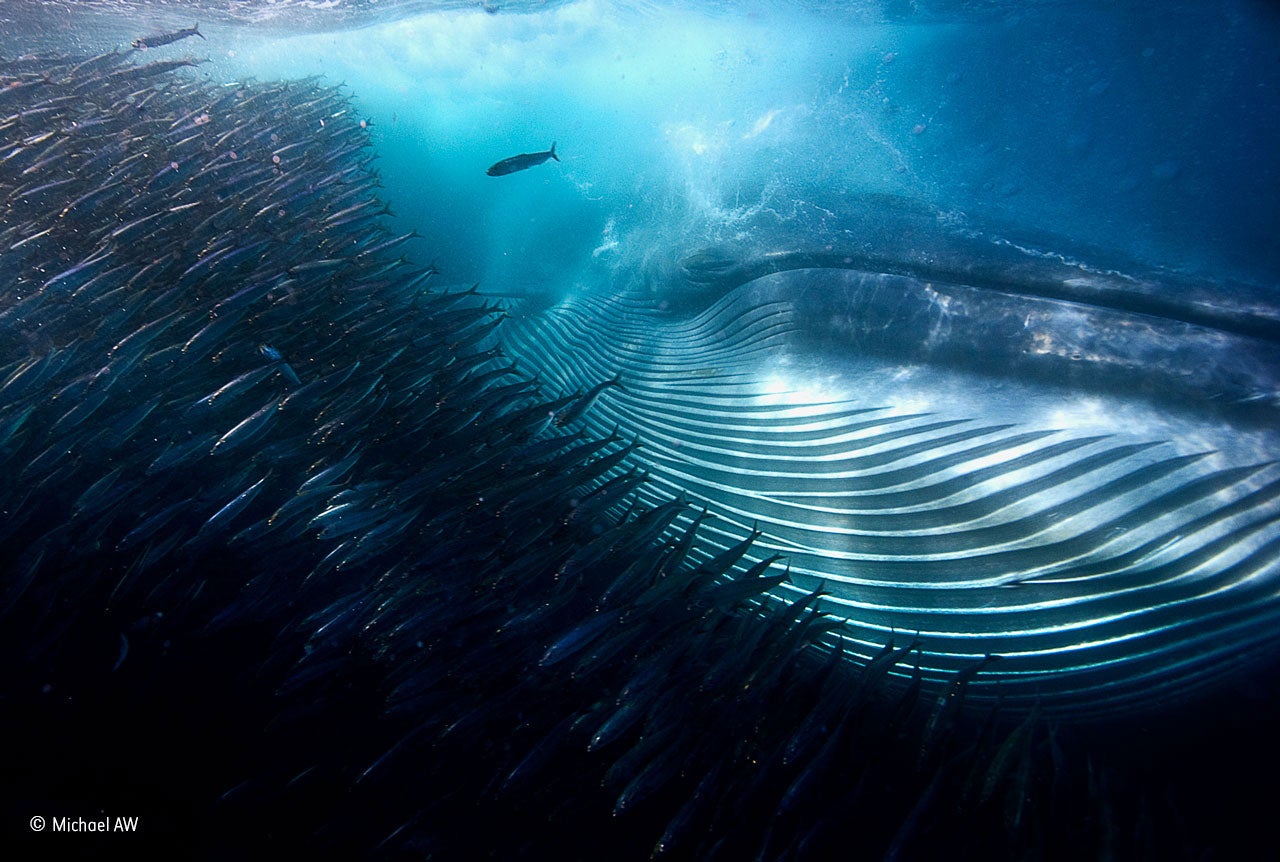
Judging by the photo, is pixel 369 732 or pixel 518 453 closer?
pixel 369 732

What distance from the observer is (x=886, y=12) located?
23.5m

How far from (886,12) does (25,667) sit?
109 feet

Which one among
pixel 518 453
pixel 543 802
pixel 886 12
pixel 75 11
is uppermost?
pixel 886 12

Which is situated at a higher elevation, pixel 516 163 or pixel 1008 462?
pixel 1008 462

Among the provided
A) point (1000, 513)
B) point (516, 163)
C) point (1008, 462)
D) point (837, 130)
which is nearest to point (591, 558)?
point (1000, 513)

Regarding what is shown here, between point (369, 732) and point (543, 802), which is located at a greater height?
point (543, 802)

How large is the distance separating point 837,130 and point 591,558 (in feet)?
70.0

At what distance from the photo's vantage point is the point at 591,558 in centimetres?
293

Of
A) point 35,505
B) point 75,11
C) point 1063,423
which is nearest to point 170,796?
point 35,505

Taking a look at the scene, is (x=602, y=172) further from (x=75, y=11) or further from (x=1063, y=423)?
(x=75, y=11)

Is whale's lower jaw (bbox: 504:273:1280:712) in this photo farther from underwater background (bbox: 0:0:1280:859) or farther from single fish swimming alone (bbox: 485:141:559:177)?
single fish swimming alone (bbox: 485:141:559:177)

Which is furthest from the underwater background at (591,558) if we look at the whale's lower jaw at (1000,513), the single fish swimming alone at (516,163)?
the single fish swimming alone at (516,163)

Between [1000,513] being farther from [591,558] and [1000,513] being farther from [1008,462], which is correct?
[591,558]

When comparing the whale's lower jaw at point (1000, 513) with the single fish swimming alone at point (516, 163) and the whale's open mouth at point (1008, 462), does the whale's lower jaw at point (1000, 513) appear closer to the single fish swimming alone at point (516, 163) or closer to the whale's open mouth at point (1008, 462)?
the whale's open mouth at point (1008, 462)
